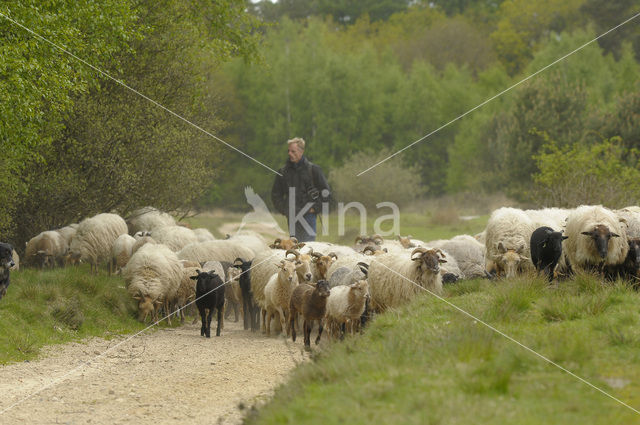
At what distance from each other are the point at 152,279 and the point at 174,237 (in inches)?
205

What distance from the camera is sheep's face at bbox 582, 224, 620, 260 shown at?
1084 centimetres

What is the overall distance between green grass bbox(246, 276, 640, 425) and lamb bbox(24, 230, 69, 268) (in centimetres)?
1203

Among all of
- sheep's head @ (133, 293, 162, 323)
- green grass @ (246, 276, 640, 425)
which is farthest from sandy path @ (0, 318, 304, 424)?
sheep's head @ (133, 293, 162, 323)

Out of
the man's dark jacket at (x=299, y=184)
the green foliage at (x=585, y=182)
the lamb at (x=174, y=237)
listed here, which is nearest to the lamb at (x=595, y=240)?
the man's dark jacket at (x=299, y=184)

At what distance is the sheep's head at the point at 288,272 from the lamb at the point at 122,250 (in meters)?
6.63

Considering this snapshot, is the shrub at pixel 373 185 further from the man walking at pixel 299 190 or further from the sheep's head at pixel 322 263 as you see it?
the sheep's head at pixel 322 263

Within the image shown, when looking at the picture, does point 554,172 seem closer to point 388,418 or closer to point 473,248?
point 473,248

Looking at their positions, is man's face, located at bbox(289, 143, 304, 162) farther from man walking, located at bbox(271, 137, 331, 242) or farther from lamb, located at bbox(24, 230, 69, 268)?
lamb, located at bbox(24, 230, 69, 268)

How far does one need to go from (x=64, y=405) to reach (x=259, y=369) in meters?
2.75

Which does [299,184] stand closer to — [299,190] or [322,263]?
[299,190]

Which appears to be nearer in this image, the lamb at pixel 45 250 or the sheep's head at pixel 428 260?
the sheep's head at pixel 428 260

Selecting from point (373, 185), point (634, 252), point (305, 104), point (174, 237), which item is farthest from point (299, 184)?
point (305, 104)

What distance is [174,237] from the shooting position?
2019cm

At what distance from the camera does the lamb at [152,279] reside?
14.9 meters
